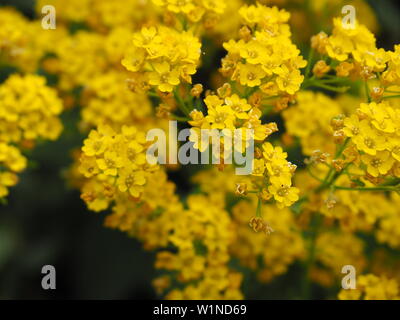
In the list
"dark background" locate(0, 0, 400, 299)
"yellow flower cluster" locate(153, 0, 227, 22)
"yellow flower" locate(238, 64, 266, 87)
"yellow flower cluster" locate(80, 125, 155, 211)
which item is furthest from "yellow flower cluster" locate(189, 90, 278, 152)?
"dark background" locate(0, 0, 400, 299)

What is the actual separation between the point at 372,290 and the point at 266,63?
1129 mm

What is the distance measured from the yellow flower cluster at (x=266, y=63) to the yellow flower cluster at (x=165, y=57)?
0.16 meters

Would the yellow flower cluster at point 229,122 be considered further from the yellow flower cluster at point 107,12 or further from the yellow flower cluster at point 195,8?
the yellow flower cluster at point 107,12

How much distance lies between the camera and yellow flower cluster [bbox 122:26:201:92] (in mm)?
2434

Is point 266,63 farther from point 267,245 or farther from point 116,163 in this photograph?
point 267,245

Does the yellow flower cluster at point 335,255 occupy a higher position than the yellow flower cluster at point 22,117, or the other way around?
the yellow flower cluster at point 22,117

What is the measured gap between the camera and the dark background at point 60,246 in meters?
3.64

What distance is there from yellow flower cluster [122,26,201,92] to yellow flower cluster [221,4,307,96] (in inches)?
6.5

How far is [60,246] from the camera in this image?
12.1ft

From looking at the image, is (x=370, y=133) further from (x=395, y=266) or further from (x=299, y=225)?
(x=395, y=266)

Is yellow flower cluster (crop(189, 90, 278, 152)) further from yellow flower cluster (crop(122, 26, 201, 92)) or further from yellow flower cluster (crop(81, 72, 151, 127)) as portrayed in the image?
yellow flower cluster (crop(81, 72, 151, 127))

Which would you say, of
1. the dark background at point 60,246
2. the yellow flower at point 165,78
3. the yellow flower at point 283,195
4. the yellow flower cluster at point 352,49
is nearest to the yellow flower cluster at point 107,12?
the dark background at point 60,246

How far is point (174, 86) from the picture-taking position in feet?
8.15

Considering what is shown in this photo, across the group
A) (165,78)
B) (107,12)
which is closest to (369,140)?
(165,78)
